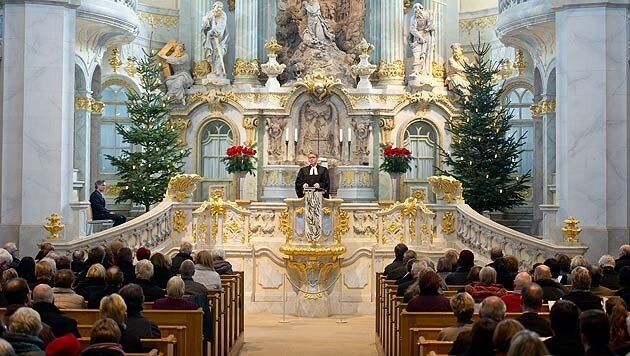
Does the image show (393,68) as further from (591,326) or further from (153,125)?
(591,326)

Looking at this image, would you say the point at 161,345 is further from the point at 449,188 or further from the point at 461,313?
the point at 449,188

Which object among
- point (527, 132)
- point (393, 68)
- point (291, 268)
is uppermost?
point (393, 68)

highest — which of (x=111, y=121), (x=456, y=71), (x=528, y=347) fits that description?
(x=456, y=71)

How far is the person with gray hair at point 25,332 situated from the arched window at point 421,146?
22.1 m

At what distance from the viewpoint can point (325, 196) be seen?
66.8 ft

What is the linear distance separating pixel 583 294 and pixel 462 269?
13.4ft

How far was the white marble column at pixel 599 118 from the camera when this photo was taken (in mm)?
20312

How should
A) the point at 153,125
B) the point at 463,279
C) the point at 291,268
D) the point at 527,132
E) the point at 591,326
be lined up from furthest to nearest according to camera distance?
1. the point at 527,132
2. the point at 153,125
3. the point at 291,268
4. the point at 463,279
5. the point at 591,326

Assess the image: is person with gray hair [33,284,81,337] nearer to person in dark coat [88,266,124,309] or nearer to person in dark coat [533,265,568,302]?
person in dark coat [88,266,124,309]

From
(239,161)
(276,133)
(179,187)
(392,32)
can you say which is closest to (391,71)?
(392,32)

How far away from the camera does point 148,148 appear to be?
26.6m

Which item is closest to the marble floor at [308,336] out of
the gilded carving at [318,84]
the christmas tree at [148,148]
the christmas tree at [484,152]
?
the christmas tree at [484,152]

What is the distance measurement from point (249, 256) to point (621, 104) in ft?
26.0

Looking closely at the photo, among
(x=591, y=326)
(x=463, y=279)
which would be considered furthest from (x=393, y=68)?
(x=591, y=326)
